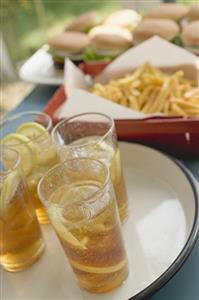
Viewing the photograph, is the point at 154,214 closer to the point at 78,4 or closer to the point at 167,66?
the point at 167,66

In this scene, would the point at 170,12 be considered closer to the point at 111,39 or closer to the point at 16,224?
the point at 111,39

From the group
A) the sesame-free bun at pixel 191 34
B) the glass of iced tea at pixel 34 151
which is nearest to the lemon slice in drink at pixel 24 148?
the glass of iced tea at pixel 34 151

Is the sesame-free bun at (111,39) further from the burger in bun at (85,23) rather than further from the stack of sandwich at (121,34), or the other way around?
the burger in bun at (85,23)

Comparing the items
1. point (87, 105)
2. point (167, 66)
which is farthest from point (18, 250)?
point (167, 66)

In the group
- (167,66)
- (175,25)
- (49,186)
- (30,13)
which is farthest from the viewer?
(30,13)

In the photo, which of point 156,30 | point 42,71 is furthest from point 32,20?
point 156,30

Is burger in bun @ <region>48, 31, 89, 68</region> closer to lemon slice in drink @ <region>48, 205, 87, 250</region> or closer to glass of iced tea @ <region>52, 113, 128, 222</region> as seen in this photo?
glass of iced tea @ <region>52, 113, 128, 222</region>
